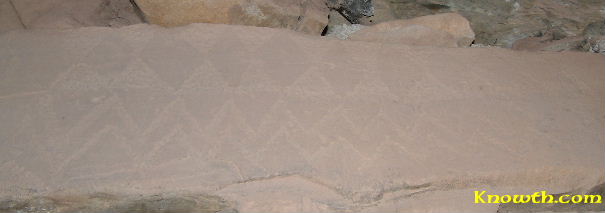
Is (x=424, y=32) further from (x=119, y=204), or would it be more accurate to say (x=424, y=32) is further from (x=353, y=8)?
(x=119, y=204)

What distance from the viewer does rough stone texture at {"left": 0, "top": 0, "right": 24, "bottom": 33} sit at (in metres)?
2.12

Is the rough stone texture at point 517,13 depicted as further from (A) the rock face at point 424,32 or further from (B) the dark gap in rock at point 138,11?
(B) the dark gap in rock at point 138,11

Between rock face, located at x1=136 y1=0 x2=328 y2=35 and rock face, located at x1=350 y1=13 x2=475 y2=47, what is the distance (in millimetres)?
298

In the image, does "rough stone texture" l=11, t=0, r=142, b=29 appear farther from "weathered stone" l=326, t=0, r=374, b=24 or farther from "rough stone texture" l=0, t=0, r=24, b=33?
"weathered stone" l=326, t=0, r=374, b=24

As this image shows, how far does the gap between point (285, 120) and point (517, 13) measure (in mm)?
1672

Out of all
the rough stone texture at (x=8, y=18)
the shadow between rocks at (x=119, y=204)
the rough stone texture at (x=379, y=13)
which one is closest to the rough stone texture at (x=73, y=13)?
the rough stone texture at (x=8, y=18)

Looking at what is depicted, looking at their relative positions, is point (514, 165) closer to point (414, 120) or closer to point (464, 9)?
point (414, 120)

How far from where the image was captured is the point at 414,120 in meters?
1.80

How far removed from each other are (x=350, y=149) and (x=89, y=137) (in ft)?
3.00

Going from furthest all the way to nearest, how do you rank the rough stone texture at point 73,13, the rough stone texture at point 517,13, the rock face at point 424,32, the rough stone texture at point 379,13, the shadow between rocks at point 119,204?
the rough stone texture at point 379,13 → the rough stone texture at point 517,13 → the rock face at point 424,32 → the rough stone texture at point 73,13 → the shadow between rocks at point 119,204

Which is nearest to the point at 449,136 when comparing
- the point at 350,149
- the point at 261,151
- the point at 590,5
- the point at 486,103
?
the point at 486,103

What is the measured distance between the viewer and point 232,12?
2156 millimetres

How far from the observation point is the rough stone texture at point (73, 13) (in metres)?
2.10

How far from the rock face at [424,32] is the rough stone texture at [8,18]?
1.53 m
